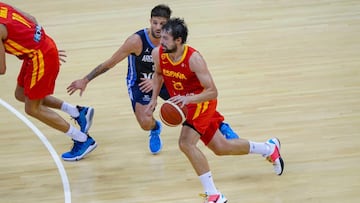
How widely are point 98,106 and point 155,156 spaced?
4.35ft

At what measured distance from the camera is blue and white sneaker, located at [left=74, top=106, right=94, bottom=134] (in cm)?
691

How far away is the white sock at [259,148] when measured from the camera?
5996 millimetres

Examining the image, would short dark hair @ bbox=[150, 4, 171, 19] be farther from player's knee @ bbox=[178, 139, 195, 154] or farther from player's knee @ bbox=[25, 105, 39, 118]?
player's knee @ bbox=[25, 105, 39, 118]

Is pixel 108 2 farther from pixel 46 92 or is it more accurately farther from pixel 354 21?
pixel 46 92

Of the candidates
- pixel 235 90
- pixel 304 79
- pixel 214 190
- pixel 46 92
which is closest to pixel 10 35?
pixel 46 92

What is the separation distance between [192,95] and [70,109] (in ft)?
5.90

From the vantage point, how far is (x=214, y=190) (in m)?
5.62

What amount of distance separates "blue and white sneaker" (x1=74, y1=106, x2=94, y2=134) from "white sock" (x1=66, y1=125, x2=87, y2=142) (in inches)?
8.8

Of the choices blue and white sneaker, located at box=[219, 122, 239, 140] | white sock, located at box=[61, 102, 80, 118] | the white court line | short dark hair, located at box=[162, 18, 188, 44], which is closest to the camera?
short dark hair, located at box=[162, 18, 188, 44]

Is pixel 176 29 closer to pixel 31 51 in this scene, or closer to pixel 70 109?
pixel 31 51

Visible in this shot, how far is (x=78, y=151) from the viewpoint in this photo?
262 inches

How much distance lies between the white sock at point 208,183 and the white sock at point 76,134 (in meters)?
1.53

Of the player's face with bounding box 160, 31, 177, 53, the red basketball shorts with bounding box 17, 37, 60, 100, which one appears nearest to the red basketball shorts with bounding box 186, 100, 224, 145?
the player's face with bounding box 160, 31, 177, 53

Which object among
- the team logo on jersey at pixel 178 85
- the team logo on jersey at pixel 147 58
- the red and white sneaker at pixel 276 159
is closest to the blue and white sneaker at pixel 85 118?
the team logo on jersey at pixel 147 58
